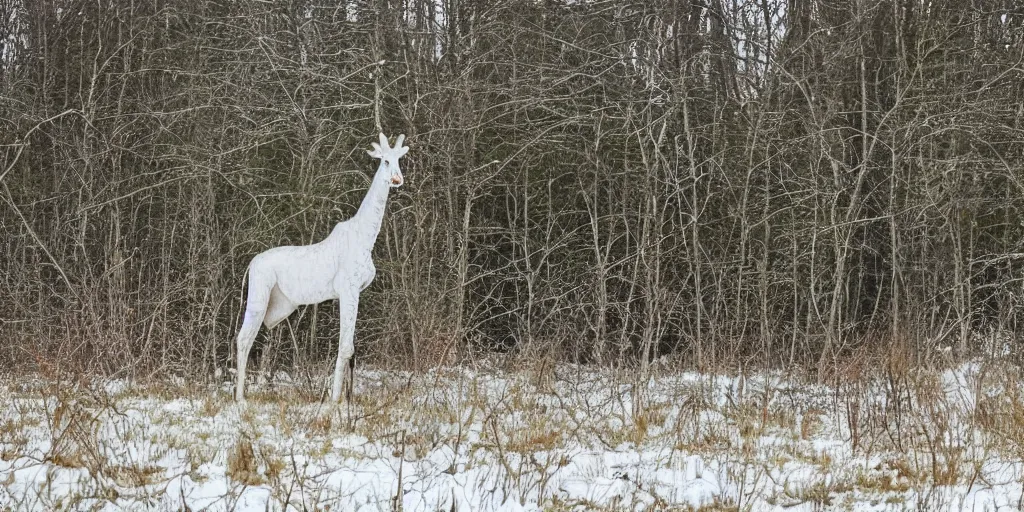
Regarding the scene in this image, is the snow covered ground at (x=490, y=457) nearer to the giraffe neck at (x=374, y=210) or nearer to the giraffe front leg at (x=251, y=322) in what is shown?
the giraffe front leg at (x=251, y=322)

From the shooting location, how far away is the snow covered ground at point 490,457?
4582mm

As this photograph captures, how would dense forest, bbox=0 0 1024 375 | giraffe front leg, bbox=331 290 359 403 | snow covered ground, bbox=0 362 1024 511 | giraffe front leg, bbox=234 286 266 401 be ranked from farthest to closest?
dense forest, bbox=0 0 1024 375 < giraffe front leg, bbox=234 286 266 401 < giraffe front leg, bbox=331 290 359 403 < snow covered ground, bbox=0 362 1024 511

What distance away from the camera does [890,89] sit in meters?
11.1

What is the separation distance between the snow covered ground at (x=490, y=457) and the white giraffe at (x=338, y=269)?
0.55 m

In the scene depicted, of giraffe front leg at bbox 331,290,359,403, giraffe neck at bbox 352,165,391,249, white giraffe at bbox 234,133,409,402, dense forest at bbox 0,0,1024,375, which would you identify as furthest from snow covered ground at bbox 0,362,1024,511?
dense forest at bbox 0,0,1024,375

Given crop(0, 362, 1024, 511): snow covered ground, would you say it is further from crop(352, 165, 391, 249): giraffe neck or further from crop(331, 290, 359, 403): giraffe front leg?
crop(352, 165, 391, 249): giraffe neck

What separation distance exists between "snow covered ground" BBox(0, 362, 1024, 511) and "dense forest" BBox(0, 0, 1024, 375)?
1.62 meters

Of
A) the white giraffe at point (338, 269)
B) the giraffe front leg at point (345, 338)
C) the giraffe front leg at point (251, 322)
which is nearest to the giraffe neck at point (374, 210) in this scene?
the white giraffe at point (338, 269)

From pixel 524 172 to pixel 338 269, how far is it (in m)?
4.94

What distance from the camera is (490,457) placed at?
5.41 meters

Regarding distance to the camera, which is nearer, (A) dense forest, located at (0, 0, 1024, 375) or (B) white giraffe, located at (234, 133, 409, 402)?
(B) white giraffe, located at (234, 133, 409, 402)

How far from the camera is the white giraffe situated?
6504 millimetres

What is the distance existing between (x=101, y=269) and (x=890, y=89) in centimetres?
1009

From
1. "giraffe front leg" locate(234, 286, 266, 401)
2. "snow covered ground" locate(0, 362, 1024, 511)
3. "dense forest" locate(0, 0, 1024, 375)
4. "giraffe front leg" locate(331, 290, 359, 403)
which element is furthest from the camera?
"dense forest" locate(0, 0, 1024, 375)
